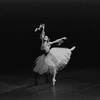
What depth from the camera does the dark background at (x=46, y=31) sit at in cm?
639

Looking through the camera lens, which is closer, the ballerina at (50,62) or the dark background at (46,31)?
the ballerina at (50,62)

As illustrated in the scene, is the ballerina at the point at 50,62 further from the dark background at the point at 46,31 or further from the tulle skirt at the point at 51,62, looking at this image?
the dark background at the point at 46,31

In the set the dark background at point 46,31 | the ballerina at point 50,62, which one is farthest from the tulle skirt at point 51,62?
the dark background at point 46,31

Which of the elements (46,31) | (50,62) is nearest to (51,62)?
(50,62)

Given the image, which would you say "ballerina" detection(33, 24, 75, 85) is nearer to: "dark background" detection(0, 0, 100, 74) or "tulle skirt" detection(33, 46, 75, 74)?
"tulle skirt" detection(33, 46, 75, 74)

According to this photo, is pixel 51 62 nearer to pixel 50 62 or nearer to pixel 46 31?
pixel 50 62

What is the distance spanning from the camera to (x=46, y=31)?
7684 millimetres
